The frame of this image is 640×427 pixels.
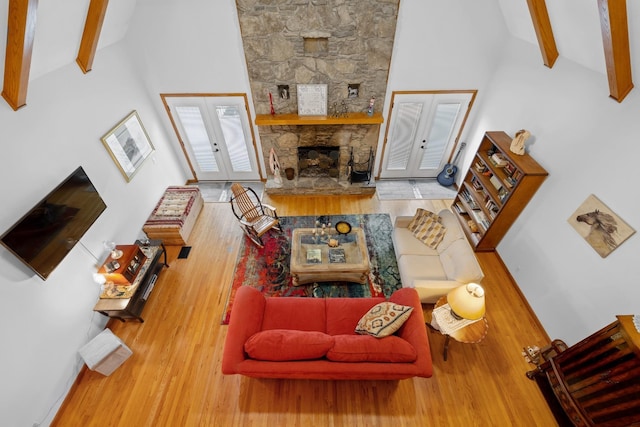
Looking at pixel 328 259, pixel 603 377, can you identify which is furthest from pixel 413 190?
pixel 603 377

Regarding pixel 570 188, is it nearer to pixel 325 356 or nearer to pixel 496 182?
pixel 496 182

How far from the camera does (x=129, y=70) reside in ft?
15.0

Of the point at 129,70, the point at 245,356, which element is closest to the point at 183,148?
the point at 129,70

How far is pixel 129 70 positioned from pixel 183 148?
63.3 inches

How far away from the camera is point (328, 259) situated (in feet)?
13.4

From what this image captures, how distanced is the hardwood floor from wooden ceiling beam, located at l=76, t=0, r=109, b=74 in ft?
11.2

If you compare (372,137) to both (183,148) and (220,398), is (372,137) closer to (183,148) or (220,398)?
(183,148)

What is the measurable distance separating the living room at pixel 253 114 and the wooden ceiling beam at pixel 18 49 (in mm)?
86

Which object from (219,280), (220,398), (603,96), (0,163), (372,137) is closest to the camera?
(0,163)

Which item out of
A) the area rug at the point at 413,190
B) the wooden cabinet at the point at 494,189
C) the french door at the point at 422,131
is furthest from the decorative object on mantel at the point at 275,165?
the wooden cabinet at the point at 494,189

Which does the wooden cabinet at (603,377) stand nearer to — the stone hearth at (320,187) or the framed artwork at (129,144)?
the stone hearth at (320,187)

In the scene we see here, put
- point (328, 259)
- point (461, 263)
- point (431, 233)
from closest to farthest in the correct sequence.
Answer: point (461, 263), point (328, 259), point (431, 233)

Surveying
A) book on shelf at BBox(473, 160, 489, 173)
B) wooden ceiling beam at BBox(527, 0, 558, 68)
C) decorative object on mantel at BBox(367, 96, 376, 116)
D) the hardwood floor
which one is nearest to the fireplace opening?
decorative object on mantel at BBox(367, 96, 376, 116)

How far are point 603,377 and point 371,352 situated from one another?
1959 mm
